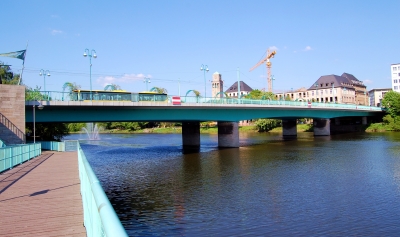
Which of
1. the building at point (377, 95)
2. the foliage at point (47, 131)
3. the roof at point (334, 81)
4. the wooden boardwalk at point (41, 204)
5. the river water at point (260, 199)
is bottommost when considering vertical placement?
the river water at point (260, 199)

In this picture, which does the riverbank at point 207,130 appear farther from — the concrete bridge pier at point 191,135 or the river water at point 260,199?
the river water at point 260,199

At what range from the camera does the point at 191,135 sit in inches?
2167

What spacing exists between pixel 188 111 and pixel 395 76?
126 metres

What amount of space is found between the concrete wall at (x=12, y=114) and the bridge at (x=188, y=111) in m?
2.21

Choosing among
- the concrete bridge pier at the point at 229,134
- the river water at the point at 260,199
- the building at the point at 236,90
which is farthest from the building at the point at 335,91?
the river water at the point at 260,199

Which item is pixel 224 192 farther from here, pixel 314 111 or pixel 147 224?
pixel 314 111

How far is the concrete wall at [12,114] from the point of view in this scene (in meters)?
27.9

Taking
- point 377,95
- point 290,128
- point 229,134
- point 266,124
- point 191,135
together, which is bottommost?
point 191,135

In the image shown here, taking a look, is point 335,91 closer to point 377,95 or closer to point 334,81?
point 334,81

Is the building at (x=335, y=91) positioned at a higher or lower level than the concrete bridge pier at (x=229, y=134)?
higher

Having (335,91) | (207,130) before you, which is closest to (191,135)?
(207,130)

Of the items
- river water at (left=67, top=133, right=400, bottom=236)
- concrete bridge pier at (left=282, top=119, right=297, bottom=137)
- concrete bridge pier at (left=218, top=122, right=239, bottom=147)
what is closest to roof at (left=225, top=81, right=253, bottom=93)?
concrete bridge pier at (left=282, top=119, right=297, bottom=137)

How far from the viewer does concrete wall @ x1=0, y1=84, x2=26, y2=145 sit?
2793cm

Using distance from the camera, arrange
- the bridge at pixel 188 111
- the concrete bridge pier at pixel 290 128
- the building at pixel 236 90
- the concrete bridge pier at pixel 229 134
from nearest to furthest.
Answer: the bridge at pixel 188 111 < the concrete bridge pier at pixel 229 134 < the concrete bridge pier at pixel 290 128 < the building at pixel 236 90
